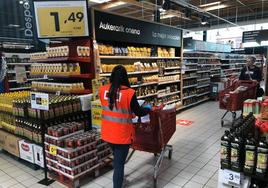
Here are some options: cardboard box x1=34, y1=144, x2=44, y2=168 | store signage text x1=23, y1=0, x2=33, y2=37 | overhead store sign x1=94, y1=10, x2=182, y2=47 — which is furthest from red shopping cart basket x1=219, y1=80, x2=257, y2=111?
store signage text x1=23, y1=0, x2=33, y2=37

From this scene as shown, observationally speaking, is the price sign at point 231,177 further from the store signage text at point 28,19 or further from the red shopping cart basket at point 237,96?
the store signage text at point 28,19

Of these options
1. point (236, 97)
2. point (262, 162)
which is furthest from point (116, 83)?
point (236, 97)

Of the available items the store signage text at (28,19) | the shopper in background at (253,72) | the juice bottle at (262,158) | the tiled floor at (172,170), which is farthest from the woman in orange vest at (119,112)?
the store signage text at (28,19)

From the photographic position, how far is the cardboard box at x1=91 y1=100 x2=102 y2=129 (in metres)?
3.99

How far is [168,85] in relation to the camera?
791cm

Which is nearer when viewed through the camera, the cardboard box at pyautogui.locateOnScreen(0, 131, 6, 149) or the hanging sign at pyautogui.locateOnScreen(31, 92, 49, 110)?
the hanging sign at pyautogui.locateOnScreen(31, 92, 49, 110)

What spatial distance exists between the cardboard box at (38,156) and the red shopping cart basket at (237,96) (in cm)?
459

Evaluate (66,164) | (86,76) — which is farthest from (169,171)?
(86,76)

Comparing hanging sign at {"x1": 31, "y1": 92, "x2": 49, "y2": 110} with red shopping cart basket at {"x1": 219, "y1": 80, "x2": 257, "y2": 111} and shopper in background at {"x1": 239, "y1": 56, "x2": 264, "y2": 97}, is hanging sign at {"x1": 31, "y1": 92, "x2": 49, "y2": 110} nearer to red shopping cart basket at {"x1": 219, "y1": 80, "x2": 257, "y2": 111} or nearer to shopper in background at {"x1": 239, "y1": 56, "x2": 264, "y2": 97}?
red shopping cart basket at {"x1": 219, "y1": 80, "x2": 257, "y2": 111}

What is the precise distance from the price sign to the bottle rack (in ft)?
10.1

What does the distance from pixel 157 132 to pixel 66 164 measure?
1457mm

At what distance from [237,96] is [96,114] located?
3706 millimetres

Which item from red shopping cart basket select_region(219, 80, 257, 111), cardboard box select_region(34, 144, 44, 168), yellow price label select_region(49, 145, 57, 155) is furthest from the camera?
red shopping cart basket select_region(219, 80, 257, 111)

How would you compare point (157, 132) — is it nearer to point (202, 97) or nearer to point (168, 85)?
point (168, 85)
